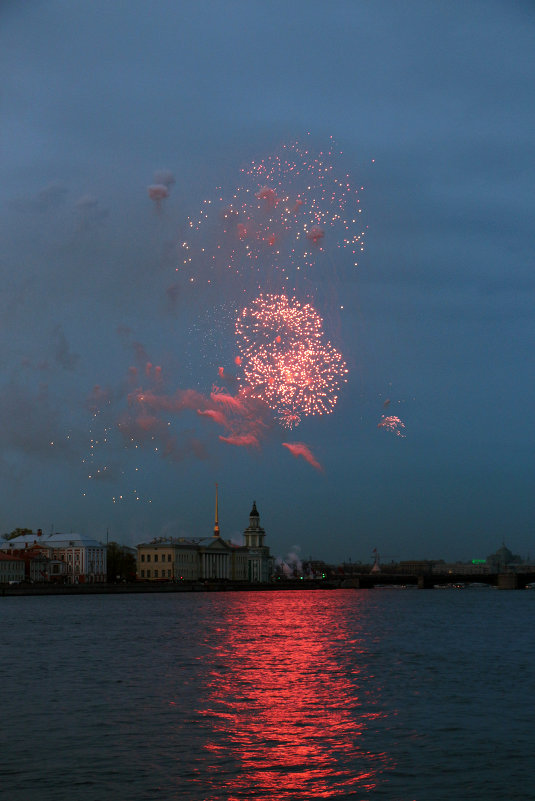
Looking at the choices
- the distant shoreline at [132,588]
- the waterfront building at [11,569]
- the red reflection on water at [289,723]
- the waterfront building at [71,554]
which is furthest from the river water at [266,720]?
the waterfront building at [71,554]

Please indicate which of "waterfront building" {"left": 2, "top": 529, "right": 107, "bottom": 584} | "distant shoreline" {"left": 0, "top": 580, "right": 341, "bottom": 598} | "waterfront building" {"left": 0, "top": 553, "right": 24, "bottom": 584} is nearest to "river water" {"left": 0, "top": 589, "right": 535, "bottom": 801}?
"distant shoreline" {"left": 0, "top": 580, "right": 341, "bottom": 598}

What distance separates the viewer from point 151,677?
3491 centimetres

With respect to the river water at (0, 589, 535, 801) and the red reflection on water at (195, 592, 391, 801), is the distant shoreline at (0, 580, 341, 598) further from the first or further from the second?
the red reflection on water at (195, 592, 391, 801)

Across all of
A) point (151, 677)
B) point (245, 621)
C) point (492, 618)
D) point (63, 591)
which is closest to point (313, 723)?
point (151, 677)

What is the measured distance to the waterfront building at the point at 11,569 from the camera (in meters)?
159

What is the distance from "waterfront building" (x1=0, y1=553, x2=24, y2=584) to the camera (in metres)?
159

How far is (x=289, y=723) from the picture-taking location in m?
25.1

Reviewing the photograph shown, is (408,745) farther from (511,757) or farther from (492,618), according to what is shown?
(492,618)

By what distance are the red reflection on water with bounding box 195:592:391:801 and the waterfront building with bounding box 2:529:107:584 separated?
13210 cm

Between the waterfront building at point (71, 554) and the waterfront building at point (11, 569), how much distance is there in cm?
744

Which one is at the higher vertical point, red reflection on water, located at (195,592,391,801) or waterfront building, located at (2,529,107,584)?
waterfront building, located at (2,529,107,584)

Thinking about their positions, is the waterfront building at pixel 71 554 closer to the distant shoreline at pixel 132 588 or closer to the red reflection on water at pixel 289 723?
the distant shoreline at pixel 132 588

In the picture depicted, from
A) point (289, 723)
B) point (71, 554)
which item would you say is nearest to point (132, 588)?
point (71, 554)

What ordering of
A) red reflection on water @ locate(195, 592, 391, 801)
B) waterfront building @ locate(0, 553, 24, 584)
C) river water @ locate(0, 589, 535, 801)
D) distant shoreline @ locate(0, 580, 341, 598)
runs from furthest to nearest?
waterfront building @ locate(0, 553, 24, 584), distant shoreline @ locate(0, 580, 341, 598), red reflection on water @ locate(195, 592, 391, 801), river water @ locate(0, 589, 535, 801)
